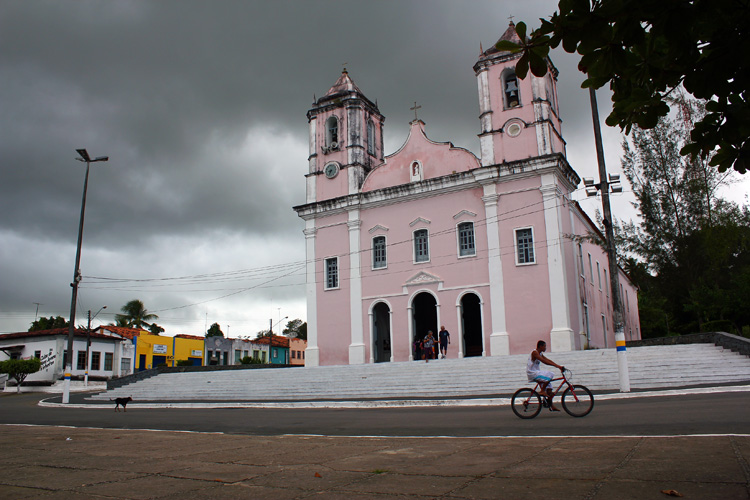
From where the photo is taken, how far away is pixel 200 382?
24125 mm

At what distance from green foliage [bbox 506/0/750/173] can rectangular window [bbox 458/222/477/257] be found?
890 inches

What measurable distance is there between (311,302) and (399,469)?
2472 cm

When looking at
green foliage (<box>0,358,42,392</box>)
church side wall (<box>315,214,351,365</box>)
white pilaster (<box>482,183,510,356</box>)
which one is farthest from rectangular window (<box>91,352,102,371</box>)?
white pilaster (<box>482,183,510,356</box>)

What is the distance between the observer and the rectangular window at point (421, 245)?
26859 millimetres

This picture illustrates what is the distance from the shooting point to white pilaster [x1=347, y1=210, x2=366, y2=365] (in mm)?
27167

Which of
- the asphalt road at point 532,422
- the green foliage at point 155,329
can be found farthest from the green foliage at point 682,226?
the green foliage at point 155,329

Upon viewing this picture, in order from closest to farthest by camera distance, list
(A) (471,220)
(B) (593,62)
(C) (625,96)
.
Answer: (B) (593,62), (C) (625,96), (A) (471,220)

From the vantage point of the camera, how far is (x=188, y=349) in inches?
2196

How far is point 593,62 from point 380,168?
26.3 meters

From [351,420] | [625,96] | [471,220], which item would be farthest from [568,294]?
[625,96]

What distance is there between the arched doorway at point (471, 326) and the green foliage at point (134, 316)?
49.8m

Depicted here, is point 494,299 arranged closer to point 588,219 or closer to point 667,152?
point 588,219

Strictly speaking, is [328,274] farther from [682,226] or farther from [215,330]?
[215,330]

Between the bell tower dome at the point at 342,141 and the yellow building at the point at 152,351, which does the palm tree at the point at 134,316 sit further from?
the bell tower dome at the point at 342,141
